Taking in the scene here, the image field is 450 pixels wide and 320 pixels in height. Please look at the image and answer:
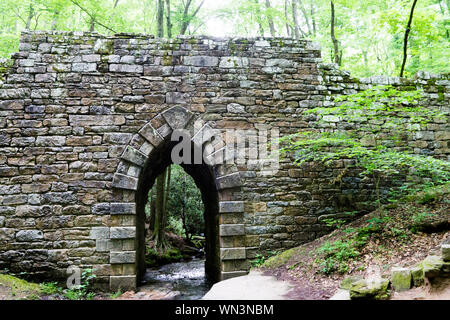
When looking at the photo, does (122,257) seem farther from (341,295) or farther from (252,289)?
(341,295)

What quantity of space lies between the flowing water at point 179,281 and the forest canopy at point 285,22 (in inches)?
324

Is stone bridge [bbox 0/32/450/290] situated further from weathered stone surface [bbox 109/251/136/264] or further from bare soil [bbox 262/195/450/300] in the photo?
bare soil [bbox 262/195/450/300]

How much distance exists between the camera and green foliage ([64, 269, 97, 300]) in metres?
5.10

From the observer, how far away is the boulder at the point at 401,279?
10.6 ft

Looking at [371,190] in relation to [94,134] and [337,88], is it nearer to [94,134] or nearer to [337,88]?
[337,88]

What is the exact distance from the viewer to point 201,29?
1455 centimetres

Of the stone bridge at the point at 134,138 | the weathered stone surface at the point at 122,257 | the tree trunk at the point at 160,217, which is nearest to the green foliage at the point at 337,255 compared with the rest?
the stone bridge at the point at 134,138

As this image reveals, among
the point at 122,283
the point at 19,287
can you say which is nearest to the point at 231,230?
the point at 122,283

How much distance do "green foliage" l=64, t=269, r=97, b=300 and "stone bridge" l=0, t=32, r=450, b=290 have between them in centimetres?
13

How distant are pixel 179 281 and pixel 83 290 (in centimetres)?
282

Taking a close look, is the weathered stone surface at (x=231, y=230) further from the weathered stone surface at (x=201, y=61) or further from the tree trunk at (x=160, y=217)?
the tree trunk at (x=160, y=217)

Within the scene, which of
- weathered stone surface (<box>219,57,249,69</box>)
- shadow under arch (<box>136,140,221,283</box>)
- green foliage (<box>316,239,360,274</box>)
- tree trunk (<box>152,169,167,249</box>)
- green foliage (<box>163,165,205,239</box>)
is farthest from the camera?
green foliage (<box>163,165,205,239</box>)

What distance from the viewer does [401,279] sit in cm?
328

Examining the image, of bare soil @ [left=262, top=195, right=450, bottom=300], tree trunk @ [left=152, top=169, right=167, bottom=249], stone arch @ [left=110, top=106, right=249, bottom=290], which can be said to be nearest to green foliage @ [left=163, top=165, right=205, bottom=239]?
tree trunk @ [left=152, top=169, right=167, bottom=249]
